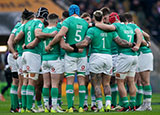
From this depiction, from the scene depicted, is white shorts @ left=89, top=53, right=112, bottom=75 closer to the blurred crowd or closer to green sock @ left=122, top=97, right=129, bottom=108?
green sock @ left=122, top=97, right=129, bottom=108

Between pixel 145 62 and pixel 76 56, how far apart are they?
7.48 feet

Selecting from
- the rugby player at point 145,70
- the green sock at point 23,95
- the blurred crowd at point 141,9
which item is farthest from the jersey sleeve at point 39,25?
the blurred crowd at point 141,9

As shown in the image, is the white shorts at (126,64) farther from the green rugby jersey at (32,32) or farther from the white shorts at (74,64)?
the green rugby jersey at (32,32)

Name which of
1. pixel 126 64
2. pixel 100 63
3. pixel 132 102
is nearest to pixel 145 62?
pixel 126 64

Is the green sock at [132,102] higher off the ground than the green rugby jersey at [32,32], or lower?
lower

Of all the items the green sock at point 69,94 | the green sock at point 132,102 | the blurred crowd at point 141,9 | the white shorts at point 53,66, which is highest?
the blurred crowd at point 141,9

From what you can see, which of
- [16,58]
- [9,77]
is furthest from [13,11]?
[16,58]

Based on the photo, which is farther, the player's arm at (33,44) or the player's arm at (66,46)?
the player's arm at (33,44)

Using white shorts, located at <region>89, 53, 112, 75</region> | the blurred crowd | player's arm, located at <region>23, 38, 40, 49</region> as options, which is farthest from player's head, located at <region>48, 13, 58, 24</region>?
the blurred crowd

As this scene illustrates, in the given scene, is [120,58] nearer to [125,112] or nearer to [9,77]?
[125,112]

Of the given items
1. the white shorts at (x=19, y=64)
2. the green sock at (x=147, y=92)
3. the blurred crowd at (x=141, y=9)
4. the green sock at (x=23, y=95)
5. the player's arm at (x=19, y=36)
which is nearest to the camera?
the green sock at (x=23, y=95)

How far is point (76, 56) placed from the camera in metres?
13.2

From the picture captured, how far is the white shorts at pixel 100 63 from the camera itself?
43.6ft

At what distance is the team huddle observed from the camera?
1322 cm
